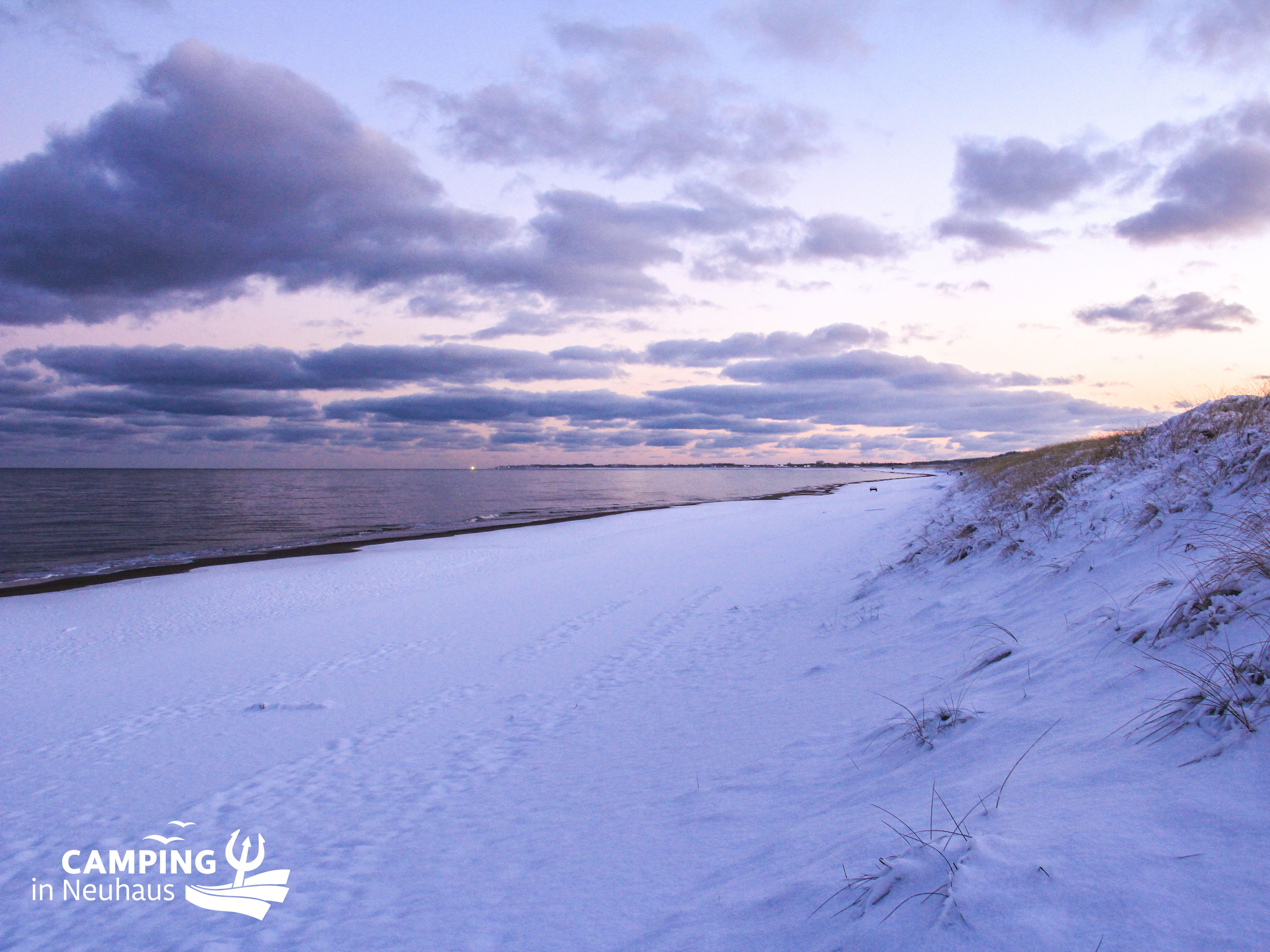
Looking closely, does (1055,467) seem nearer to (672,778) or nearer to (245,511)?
(672,778)

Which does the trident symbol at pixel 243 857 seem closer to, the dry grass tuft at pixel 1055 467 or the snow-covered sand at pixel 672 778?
the snow-covered sand at pixel 672 778

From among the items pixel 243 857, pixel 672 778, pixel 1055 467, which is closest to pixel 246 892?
pixel 243 857

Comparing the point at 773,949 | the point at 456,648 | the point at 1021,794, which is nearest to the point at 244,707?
the point at 456,648

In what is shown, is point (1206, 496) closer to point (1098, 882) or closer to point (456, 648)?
point (1098, 882)

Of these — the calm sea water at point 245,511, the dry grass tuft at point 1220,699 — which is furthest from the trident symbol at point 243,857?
the calm sea water at point 245,511

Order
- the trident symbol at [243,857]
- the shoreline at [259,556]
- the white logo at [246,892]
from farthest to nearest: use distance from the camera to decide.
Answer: the shoreline at [259,556] < the trident symbol at [243,857] < the white logo at [246,892]

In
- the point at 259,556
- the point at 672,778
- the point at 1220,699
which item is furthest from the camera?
the point at 259,556

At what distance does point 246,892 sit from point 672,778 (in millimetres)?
3603

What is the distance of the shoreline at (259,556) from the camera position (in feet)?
68.7

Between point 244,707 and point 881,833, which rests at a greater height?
point 881,833

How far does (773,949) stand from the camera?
2928mm

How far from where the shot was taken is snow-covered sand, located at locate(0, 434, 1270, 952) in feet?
8.80

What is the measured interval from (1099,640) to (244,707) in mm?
10789

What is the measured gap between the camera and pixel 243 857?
5379 mm
